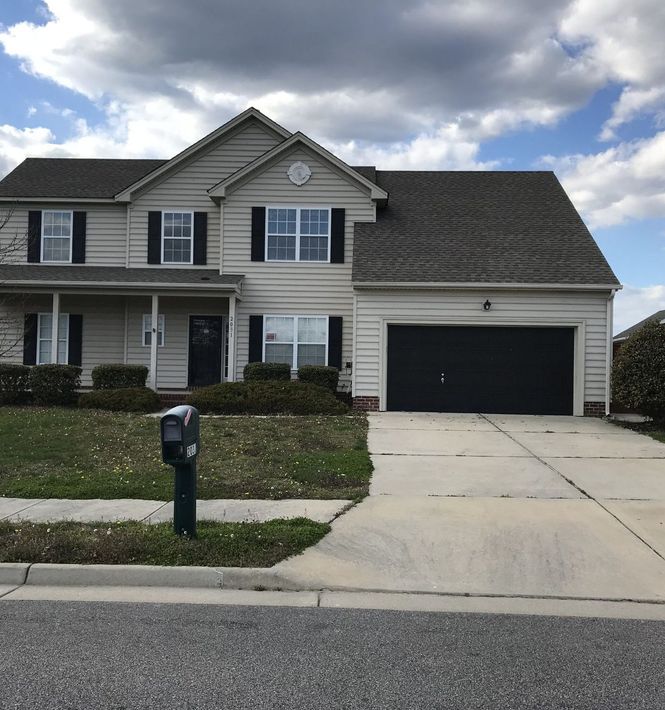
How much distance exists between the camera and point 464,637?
4.18m

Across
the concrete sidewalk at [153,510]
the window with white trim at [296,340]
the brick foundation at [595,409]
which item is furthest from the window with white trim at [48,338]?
the brick foundation at [595,409]

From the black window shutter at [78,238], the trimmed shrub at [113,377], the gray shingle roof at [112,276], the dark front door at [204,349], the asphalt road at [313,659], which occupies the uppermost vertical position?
the black window shutter at [78,238]

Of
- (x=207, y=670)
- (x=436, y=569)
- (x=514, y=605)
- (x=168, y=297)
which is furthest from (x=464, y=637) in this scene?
(x=168, y=297)

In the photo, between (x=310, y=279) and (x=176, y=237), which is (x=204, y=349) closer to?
(x=176, y=237)

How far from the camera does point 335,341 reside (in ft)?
58.0

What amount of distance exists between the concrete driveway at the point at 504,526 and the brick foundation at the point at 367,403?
491 centimetres

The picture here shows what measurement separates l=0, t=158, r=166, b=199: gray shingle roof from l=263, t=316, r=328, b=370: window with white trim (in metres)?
6.23

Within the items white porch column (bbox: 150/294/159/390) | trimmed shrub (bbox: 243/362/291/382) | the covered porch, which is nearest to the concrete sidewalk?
trimmed shrub (bbox: 243/362/291/382)

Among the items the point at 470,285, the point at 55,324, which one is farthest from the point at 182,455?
the point at 55,324

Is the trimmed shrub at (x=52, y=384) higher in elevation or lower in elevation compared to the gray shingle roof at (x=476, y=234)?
lower

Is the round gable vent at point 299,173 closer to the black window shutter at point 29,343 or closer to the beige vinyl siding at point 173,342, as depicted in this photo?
the beige vinyl siding at point 173,342

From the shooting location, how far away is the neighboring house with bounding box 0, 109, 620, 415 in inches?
625

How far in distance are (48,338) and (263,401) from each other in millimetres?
7727

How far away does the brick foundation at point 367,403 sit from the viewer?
16.0 m
